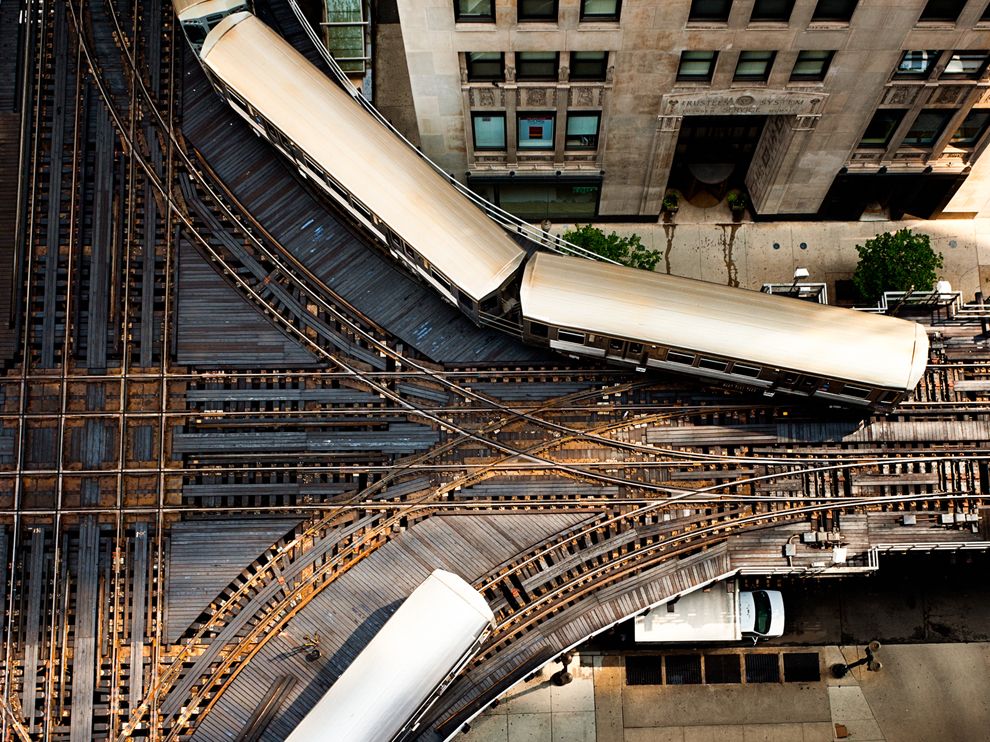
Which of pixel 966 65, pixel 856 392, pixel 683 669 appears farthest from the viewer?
pixel 683 669

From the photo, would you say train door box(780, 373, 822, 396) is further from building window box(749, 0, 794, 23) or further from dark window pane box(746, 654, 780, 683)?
dark window pane box(746, 654, 780, 683)

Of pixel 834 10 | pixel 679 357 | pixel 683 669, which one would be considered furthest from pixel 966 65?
pixel 683 669

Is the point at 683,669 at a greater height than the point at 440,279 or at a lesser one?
lesser

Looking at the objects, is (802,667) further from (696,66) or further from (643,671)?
(696,66)

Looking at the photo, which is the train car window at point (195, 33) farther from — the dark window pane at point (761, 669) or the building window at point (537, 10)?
the dark window pane at point (761, 669)

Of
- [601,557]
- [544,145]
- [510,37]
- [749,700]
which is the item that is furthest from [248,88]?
[749,700]
